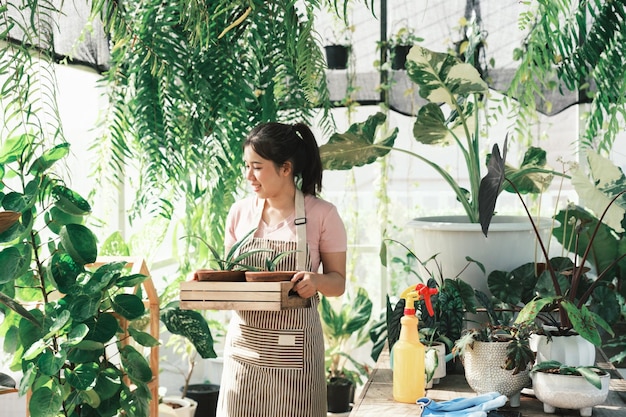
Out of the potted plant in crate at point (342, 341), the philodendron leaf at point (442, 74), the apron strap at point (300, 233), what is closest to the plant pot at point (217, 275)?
the apron strap at point (300, 233)

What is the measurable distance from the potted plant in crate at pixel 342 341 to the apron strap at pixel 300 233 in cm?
164

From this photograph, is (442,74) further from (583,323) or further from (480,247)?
(583,323)

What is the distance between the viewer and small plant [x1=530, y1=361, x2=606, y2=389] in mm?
1578

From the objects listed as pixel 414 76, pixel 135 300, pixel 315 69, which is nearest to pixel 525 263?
pixel 414 76

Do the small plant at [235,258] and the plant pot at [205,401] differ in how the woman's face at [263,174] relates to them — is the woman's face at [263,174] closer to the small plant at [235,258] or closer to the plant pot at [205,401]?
the small plant at [235,258]

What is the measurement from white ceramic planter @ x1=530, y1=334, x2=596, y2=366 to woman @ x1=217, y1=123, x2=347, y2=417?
0.62 meters

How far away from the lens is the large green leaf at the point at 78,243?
2107 mm

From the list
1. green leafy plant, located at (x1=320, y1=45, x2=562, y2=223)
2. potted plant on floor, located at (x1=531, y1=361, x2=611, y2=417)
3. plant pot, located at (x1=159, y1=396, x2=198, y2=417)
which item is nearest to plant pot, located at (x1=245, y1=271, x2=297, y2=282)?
potted plant on floor, located at (x1=531, y1=361, x2=611, y2=417)

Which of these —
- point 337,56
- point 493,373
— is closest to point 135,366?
point 493,373

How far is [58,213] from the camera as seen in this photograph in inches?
84.9

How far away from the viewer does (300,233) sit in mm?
2240

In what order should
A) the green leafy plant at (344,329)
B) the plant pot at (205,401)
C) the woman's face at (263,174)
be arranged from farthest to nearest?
the green leafy plant at (344,329), the plant pot at (205,401), the woman's face at (263,174)

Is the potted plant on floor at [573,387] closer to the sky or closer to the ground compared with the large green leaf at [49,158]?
closer to the ground

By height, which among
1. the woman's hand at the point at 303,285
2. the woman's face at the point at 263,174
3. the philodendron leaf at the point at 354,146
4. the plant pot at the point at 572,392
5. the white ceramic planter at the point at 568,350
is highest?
the philodendron leaf at the point at 354,146
